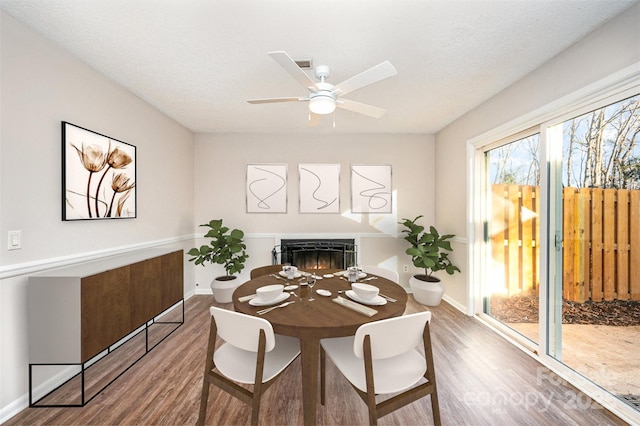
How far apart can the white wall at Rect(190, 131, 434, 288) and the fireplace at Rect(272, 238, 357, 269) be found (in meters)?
0.15

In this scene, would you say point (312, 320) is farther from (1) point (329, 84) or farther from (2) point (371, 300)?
(1) point (329, 84)

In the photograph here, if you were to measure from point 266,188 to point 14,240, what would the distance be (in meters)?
2.71

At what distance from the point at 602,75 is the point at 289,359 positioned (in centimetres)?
277

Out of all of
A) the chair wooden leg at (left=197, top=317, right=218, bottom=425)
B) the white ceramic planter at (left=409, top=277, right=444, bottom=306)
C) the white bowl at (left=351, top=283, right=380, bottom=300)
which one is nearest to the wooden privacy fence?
the white ceramic planter at (left=409, top=277, right=444, bottom=306)

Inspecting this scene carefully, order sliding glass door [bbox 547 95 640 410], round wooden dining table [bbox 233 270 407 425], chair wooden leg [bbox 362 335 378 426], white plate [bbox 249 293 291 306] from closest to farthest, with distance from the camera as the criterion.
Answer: chair wooden leg [bbox 362 335 378 426] < round wooden dining table [bbox 233 270 407 425] < white plate [bbox 249 293 291 306] < sliding glass door [bbox 547 95 640 410]

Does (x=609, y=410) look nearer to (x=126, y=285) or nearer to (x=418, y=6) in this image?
(x=418, y=6)

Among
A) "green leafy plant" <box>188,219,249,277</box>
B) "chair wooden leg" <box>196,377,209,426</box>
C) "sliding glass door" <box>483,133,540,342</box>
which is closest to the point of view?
"chair wooden leg" <box>196,377,209,426</box>

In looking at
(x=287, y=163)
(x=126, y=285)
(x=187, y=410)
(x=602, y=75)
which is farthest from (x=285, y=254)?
(x=602, y=75)

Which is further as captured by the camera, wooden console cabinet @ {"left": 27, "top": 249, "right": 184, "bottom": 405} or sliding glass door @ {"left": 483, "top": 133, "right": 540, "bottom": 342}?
sliding glass door @ {"left": 483, "top": 133, "right": 540, "bottom": 342}

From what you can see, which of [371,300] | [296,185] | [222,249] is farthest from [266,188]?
[371,300]

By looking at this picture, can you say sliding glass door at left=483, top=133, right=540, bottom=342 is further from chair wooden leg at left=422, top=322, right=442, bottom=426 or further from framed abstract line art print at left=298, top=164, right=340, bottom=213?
framed abstract line art print at left=298, top=164, right=340, bottom=213

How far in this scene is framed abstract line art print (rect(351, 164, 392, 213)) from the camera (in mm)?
4051

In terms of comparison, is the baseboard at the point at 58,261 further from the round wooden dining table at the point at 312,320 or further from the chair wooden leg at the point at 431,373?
the chair wooden leg at the point at 431,373

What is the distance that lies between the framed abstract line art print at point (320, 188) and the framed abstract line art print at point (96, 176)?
2.22 meters
